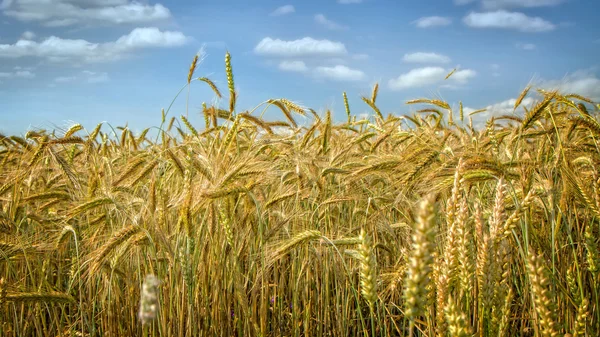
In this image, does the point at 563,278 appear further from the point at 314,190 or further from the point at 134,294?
the point at 134,294

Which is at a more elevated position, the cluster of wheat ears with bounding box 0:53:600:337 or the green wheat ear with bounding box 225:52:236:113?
the green wheat ear with bounding box 225:52:236:113

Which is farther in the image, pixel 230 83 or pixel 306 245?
pixel 230 83

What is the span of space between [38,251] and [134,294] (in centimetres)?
62

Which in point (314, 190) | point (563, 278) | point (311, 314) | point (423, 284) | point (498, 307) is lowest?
point (311, 314)

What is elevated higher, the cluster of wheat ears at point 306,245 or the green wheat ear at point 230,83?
the green wheat ear at point 230,83

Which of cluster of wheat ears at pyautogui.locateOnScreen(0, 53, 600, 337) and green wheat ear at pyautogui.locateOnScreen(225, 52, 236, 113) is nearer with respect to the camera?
cluster of wheat ears at pyautogui.locateOnScreen(0, 53, 600, 337)

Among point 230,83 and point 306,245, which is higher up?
point 230,83

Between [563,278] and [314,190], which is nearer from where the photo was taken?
[563,278]

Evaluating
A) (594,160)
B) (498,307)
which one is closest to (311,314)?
(498,307)

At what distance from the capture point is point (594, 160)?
2797mm

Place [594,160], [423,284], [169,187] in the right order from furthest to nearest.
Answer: [169,187]
[594,160]
[423,284]

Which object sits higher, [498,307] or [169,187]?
[169,187]

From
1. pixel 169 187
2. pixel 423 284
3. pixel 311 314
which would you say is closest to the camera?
pixel 423 284

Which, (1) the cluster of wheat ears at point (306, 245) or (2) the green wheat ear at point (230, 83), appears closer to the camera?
(1) the cluster of wheat ears at point (306, 245)
